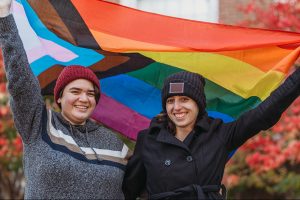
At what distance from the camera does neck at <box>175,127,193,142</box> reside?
410 cm

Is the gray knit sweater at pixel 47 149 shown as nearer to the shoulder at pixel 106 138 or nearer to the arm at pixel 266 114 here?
the shoulder at pixel 106 138

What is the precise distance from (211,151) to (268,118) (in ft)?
1.47

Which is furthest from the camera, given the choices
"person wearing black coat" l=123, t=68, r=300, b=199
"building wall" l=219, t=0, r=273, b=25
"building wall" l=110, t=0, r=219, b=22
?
"building wall" l=219, t=0, r=273, b=25

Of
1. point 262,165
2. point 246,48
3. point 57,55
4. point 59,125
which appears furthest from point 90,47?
point 262,165

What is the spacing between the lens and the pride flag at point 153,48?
4504 mm

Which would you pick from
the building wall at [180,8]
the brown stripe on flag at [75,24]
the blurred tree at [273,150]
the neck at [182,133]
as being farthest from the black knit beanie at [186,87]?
the building wall at [180,8]

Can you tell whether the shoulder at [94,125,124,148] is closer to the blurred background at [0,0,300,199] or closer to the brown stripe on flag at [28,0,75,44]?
the brown stripe on flag at [28,0,75,44]

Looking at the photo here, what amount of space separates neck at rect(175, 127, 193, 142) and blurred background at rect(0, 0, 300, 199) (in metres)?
3.55

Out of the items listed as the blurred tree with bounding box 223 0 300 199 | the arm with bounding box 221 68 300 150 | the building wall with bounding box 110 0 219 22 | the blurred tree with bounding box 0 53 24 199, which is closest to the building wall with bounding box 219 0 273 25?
the blurred tree with bounding box 223 0 300 199

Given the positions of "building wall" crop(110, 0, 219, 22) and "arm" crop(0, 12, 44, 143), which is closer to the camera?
"arm" crop(0, 12, 44, 143)

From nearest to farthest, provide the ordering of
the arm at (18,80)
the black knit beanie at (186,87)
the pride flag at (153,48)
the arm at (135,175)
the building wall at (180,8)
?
the arm at (18,80) < the black knit beanie at (186,87) < the arm at (135,175) < the pride flag at (153,48) < the building wall at (180,8)

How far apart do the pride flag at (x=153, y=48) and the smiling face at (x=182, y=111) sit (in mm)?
616

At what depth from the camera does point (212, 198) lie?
392 centimetres

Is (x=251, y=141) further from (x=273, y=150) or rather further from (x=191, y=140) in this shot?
(x=191, y=140)
